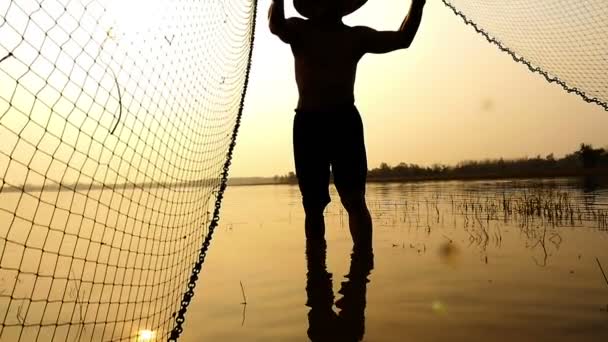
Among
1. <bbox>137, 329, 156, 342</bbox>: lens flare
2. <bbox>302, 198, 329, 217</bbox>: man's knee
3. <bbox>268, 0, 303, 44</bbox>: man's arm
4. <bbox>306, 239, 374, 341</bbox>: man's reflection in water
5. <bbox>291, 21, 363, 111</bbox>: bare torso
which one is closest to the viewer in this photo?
<bbox>306, 239, 374, 341</bbox>: man's reflection in water

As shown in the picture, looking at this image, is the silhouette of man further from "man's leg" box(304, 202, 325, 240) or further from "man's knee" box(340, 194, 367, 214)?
"man's leg" box(304, 202, 325, 240)

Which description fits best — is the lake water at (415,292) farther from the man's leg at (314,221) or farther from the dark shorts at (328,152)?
the dark shorts at (328,152)

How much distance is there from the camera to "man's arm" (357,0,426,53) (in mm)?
3689

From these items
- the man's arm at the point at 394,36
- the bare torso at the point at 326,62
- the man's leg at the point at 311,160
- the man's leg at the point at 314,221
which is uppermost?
the man's arm at the point at 394,36

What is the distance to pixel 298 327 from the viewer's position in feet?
8.52

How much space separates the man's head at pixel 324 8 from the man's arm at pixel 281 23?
0.60 ft

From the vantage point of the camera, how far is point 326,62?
12.0ft

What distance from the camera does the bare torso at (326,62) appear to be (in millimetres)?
3643

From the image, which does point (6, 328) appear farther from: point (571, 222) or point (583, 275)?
point (571, 222)

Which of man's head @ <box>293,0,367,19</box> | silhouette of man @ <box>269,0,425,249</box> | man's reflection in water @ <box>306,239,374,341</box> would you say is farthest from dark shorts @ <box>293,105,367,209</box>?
man's head @ <box>293,0,367,19</box>

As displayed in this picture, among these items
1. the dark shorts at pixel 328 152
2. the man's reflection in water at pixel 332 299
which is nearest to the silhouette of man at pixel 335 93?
the dark shorts at pixel 328 152

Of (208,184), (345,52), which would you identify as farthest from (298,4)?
(208,184)

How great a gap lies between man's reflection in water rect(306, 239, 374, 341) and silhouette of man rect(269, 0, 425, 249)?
273 mm

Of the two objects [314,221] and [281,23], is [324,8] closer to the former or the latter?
[281,23]
